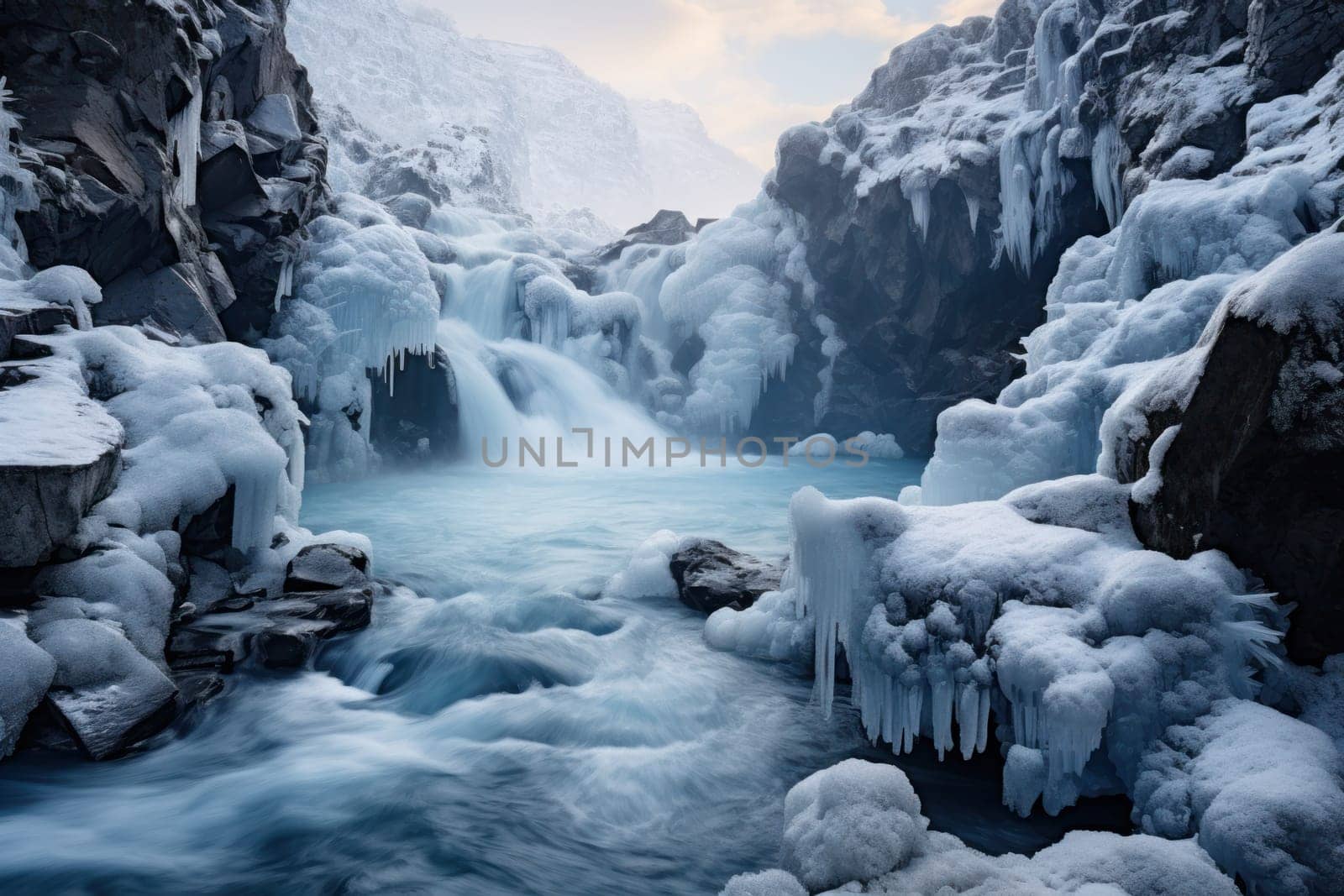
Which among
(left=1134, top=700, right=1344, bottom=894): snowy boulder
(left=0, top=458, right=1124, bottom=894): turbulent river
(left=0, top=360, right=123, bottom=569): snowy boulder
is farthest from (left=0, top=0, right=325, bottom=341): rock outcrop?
(left=1134, top=700, right=1344, bottom=894): snowy boulder

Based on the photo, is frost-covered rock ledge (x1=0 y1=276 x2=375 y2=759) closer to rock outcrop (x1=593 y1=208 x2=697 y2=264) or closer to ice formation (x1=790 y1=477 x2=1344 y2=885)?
ice formation (x1=790 y1=477 x2=1344 y2=885)

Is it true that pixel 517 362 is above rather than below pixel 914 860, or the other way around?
above

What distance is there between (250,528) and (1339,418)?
7.11 m

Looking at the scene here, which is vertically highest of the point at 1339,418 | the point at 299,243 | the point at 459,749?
the point at 299,243

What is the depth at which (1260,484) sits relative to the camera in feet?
10.2

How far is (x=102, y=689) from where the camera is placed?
3.95 metres

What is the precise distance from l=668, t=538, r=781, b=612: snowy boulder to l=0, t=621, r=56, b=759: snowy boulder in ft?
15.4

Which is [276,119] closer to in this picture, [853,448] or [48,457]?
[48,457]

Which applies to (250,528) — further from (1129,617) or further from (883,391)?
(883,391)

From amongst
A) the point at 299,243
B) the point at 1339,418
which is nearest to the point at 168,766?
the point at 1339,418

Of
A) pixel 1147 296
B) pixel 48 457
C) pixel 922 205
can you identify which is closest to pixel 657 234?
pixel 922 205

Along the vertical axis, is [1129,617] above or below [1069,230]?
below

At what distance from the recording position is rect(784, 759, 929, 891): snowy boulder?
7.43 ft

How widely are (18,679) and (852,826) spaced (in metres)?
4.15
